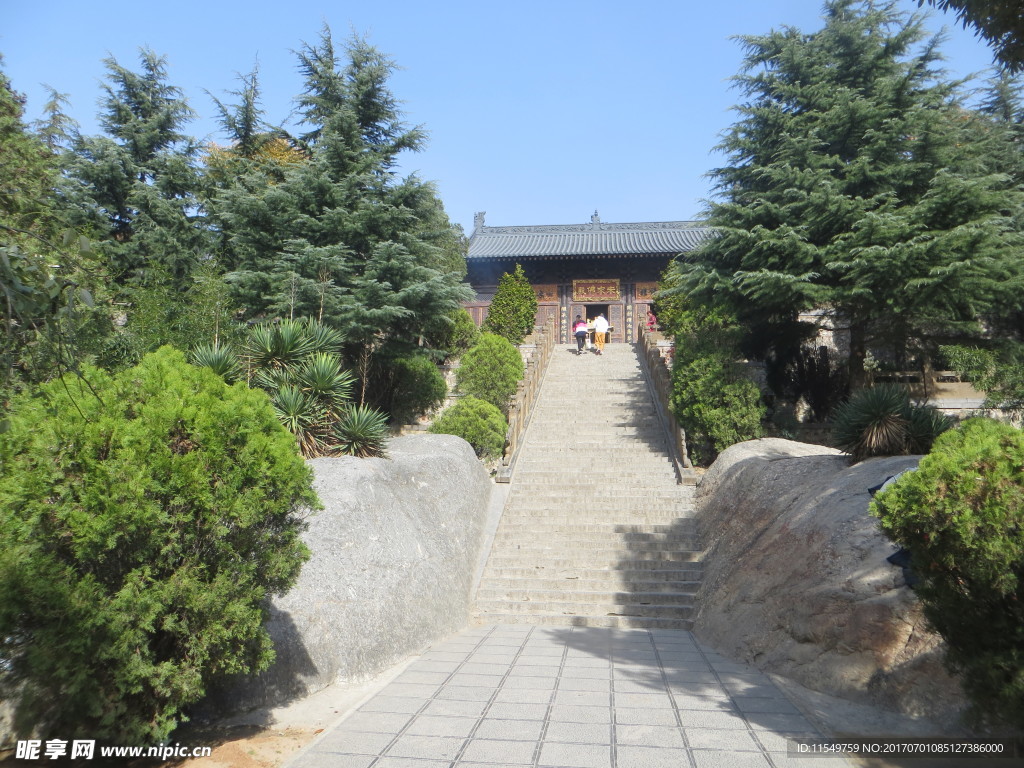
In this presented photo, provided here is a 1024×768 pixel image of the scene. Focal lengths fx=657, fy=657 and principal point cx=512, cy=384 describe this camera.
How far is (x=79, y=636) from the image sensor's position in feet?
11.1

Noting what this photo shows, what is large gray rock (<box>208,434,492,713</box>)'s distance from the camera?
547cm

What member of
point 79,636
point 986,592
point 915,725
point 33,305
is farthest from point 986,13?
point 79,636

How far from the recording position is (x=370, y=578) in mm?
6594

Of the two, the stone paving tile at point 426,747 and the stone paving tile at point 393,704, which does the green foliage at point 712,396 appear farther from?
the stone paving tile at point 426,747

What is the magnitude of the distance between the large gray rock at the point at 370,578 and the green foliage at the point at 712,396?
5511mm

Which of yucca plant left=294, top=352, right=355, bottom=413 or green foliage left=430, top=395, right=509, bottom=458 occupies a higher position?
yucca plant left=294, top=352, right=355, bottom=413

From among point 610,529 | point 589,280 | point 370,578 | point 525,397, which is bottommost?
point 610,529

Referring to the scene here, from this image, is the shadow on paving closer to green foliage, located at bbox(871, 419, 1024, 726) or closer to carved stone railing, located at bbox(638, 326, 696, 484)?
green foliage, located at bbox(871, 419, 1024, 726)

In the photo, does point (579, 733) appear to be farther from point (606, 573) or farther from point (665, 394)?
point (665, 394)

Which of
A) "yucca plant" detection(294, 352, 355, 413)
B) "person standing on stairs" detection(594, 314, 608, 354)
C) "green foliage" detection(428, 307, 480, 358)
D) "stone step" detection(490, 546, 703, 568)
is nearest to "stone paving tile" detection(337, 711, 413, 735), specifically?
"yucca plant" detection(294, 352, 355, 413)

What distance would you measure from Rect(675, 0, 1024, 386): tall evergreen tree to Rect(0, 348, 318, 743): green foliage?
34.9ft

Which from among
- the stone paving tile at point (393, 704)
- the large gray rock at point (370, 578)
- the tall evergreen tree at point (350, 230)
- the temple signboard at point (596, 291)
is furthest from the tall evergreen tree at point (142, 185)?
the temple signboard at point (596, 291)

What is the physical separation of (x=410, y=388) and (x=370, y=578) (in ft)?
30.1

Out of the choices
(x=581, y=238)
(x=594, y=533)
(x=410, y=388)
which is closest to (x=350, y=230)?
(x=410, y=388)
